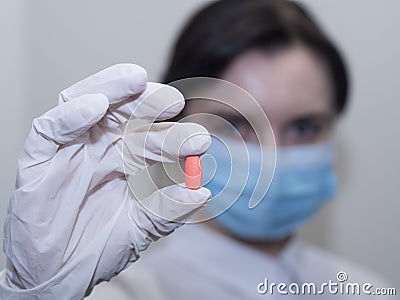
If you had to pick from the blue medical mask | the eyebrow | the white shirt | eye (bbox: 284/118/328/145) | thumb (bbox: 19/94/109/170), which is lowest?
the white shirt

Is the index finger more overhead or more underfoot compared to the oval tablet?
more overhead

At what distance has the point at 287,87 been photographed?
1190 millimetres

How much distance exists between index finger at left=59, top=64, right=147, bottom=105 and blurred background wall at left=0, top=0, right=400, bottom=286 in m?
0.50

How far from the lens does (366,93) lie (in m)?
1.57

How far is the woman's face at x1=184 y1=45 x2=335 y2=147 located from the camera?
1182 mm

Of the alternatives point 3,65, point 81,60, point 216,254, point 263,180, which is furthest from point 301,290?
point 3,65

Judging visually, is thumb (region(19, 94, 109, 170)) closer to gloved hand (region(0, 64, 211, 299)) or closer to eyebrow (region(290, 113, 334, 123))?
gloved hand (region(0, 64, 211, 299))

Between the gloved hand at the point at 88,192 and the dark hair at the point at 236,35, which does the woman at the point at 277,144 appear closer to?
the dark hair at the point at 236,35

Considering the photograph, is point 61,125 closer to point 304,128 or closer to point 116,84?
point 116,84

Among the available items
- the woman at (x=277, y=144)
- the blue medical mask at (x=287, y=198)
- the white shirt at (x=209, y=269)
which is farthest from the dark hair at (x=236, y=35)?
the white shirt at (x=209, y=269)

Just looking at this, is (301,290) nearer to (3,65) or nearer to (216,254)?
(216,254)

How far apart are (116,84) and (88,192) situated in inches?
5.8

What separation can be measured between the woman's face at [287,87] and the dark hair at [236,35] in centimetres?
2

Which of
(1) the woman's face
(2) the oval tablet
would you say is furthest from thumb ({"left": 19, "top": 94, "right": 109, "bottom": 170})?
(1) the woman's face
